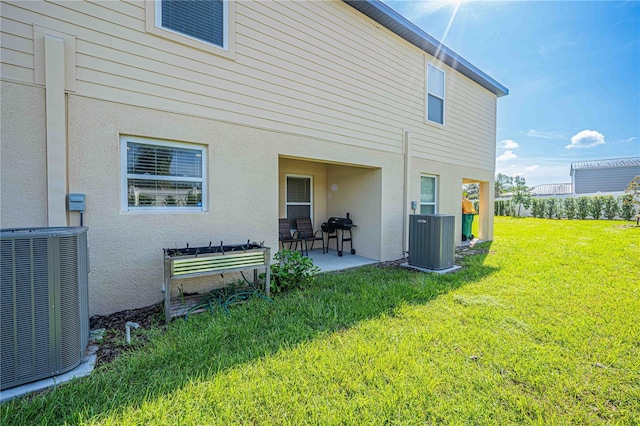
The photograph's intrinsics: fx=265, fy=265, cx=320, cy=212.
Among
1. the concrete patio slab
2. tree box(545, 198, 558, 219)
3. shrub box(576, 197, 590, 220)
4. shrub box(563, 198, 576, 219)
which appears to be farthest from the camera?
tree box(545, 198, 558, 219)

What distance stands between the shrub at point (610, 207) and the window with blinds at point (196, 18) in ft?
74.8

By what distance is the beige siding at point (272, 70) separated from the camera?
3.09m

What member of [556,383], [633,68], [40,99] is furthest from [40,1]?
[633,68]

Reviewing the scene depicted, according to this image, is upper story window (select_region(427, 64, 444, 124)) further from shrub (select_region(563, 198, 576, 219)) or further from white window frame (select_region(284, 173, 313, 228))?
shrub (select_region(563, 198, 576, 219))

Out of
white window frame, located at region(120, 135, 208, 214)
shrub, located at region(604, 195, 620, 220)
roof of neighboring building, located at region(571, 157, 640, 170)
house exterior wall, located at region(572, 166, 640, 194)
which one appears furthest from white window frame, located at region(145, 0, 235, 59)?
roof of neighboring building, located at region(571, 157, 640, 170)

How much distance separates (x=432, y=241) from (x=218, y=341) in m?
4.38

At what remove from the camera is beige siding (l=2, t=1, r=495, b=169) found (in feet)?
10.1

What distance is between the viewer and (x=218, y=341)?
2.62 m

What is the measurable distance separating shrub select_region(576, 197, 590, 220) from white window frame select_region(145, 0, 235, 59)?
74.8 feet

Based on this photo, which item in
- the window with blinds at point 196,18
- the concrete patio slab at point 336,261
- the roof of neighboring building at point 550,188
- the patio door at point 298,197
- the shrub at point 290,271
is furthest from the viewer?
the roof of neighboring building at point 550,188

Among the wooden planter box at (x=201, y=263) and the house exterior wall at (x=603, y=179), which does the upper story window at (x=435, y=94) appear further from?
the house exterior wall at (x=603, y=179)

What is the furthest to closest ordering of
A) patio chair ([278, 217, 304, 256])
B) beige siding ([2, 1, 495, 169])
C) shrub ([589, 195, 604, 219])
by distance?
1. shrub ([589, 195, 604, 219])
2. patio chair ([278, 217, 304, 256])
3. beige siding ([2, 1, 495, 169])

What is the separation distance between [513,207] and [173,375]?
1025 inches

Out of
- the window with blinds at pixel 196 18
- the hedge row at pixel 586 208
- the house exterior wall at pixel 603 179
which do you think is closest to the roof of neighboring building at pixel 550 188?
the house exterior wall at pixel 603 179
